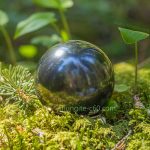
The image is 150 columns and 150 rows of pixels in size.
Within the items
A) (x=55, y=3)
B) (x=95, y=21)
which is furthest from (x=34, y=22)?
(x=95, y=21)

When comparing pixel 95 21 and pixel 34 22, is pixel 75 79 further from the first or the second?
pixel 95 21

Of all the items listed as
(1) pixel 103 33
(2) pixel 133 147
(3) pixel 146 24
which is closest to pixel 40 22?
(2) pixel 133 147

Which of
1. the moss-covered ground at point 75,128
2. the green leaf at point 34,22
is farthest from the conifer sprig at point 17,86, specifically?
the green leaf at point 34,22

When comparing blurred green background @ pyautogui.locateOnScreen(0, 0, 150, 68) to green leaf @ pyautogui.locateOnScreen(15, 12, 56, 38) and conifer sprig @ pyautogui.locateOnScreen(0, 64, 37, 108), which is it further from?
conifer sprig @ pyautogui.locateOnScreen(0, 64, 37, 108)

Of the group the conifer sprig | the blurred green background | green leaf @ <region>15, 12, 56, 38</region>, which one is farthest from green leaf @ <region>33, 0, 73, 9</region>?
the blurred green background

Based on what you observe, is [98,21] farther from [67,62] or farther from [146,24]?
[67,62]

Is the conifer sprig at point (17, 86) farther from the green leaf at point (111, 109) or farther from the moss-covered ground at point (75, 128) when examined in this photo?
the green leaf at point (111, 109)
